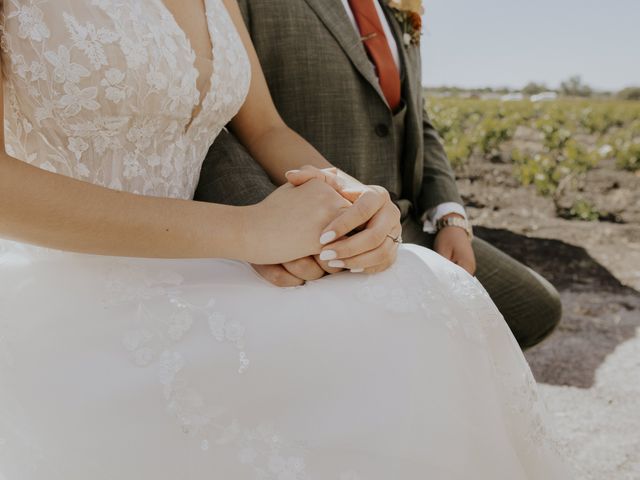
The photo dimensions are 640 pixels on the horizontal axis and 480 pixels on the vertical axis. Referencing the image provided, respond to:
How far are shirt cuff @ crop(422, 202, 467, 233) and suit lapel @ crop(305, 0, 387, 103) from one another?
54 cm

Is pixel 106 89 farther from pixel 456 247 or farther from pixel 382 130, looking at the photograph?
pixel 456 247

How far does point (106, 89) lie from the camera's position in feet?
4.24

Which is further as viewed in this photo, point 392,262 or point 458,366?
point 392,262

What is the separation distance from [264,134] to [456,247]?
892 millimetres

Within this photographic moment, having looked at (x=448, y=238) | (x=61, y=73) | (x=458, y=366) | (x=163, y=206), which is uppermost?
(x=61, y=73)

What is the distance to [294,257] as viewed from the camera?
1.26 metres

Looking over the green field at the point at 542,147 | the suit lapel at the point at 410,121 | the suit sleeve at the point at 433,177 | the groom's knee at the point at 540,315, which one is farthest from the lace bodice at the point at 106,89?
the green field at the point at 542,147

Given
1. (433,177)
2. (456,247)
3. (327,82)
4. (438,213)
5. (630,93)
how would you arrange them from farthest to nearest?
(630,93), (433,177), (438,213), (456,247), (327,82)

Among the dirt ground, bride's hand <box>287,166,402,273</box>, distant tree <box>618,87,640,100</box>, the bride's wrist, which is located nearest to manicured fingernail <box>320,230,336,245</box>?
bride's hand <box>287,166,402,273</box>

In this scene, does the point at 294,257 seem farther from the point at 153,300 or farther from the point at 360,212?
the point at 153,300

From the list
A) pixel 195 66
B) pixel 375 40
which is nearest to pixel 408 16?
pixel 375 40

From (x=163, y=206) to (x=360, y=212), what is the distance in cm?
39

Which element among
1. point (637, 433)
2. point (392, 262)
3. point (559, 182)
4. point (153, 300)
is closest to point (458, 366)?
point (392, 262)

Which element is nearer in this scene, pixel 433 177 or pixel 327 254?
pixel 327 254
